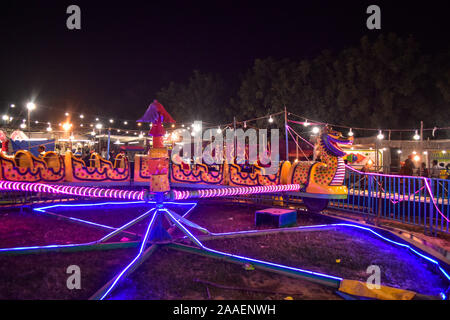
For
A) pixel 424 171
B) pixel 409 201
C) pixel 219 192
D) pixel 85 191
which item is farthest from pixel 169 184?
pixel 424 171

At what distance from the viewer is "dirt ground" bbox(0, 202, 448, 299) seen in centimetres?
367

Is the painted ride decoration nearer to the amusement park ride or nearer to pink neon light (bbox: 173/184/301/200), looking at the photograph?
the amusement park ride

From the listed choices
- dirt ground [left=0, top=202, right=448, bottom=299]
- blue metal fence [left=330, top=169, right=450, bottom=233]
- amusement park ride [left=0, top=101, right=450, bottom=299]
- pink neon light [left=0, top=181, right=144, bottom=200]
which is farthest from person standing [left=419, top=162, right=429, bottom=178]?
pink neon light [left=0, top=181, right=144, bottom=200]

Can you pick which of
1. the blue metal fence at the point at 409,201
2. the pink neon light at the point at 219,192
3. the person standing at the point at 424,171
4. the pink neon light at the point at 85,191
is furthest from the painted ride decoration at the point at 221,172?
the person standing at the point at 424,171

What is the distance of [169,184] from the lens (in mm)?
5480

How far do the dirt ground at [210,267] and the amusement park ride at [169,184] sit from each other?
0.53 ft

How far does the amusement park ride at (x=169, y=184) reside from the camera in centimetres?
490

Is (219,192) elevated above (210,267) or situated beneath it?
elevated above

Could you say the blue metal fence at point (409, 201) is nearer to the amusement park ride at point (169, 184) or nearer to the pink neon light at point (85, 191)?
the amusement park ride at point (169, 184)

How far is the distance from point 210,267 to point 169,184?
171 centimetres

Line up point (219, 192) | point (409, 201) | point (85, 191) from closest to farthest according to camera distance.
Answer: point (85, 191) < point (219, 192) < point (409, 201)

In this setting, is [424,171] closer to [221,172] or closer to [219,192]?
[221,172]

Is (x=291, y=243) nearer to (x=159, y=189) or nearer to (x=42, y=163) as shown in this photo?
(x=159, y=189)
